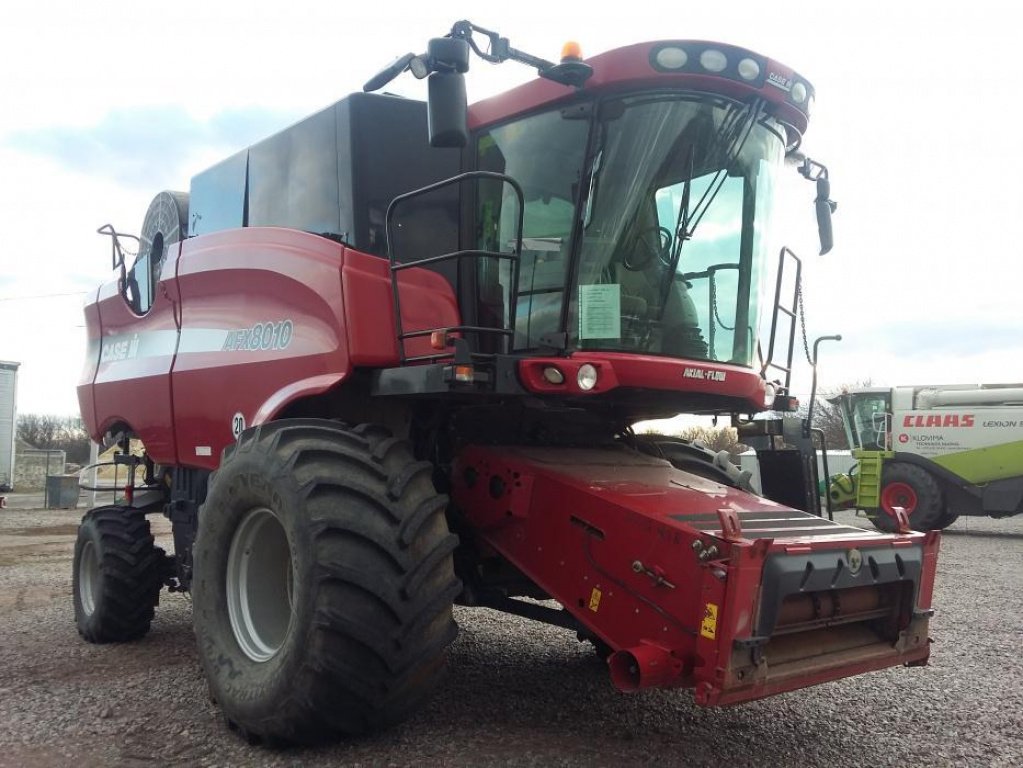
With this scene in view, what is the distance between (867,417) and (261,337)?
1572 centimetres

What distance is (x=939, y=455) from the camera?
16.5 metres

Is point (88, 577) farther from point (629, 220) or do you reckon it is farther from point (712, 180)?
point (712, 180)

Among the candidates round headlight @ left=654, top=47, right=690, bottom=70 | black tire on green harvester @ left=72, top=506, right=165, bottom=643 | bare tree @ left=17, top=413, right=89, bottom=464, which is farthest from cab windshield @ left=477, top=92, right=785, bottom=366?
bare tree @ left=17, top=413, right=89, bottom=464

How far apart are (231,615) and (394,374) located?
140 cm

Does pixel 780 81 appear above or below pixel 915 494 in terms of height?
above

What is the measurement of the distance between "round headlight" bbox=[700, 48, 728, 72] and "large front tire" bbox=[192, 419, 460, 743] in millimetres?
2243

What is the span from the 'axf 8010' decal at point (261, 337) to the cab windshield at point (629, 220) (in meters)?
1.04

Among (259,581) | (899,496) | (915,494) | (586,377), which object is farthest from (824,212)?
(899,496)

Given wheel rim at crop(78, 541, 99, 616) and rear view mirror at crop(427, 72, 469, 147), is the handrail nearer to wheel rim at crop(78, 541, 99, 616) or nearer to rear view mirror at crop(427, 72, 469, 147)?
rear view mirror at crop(427, 72, 469, 147)

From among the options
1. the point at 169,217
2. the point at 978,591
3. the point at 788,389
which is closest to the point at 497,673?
the point at 788,389

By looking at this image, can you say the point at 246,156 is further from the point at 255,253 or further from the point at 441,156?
the point at 441,156

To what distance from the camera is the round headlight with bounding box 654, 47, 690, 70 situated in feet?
13.1

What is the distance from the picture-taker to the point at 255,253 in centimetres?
489

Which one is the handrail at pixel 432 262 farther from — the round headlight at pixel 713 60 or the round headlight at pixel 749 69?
the round headlight at pixel 749 69
